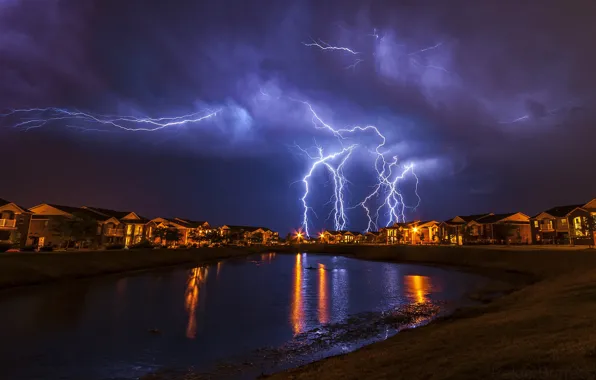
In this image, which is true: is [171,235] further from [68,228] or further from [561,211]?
[561,211]

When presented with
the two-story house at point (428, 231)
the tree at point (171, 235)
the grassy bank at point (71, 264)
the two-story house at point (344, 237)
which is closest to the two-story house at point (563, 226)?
the two-story house at point (428, 231)

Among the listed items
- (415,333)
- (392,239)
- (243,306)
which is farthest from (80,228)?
(392,239)

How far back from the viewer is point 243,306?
86.2ft

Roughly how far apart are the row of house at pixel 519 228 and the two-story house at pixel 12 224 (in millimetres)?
93776

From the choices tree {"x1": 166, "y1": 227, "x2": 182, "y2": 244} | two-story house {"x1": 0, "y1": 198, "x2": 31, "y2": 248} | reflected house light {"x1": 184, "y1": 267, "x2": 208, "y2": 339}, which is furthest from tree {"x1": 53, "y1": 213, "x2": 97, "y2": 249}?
tree {"x1": 166, "y1": 227, "x2": 182, "y2": 244}

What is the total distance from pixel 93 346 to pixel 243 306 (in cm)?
1177

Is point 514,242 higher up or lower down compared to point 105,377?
higher up

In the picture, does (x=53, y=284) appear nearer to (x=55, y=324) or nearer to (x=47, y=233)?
(x=55, y=324)

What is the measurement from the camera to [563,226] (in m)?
73.9

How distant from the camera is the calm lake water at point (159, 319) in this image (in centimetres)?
1376

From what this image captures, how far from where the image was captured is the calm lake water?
13.8m

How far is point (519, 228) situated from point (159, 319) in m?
90.5

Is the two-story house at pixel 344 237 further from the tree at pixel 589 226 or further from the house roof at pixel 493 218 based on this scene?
the tree at pixel 589 226

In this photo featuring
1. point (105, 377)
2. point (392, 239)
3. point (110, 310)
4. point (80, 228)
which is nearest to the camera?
point (105, 377)
